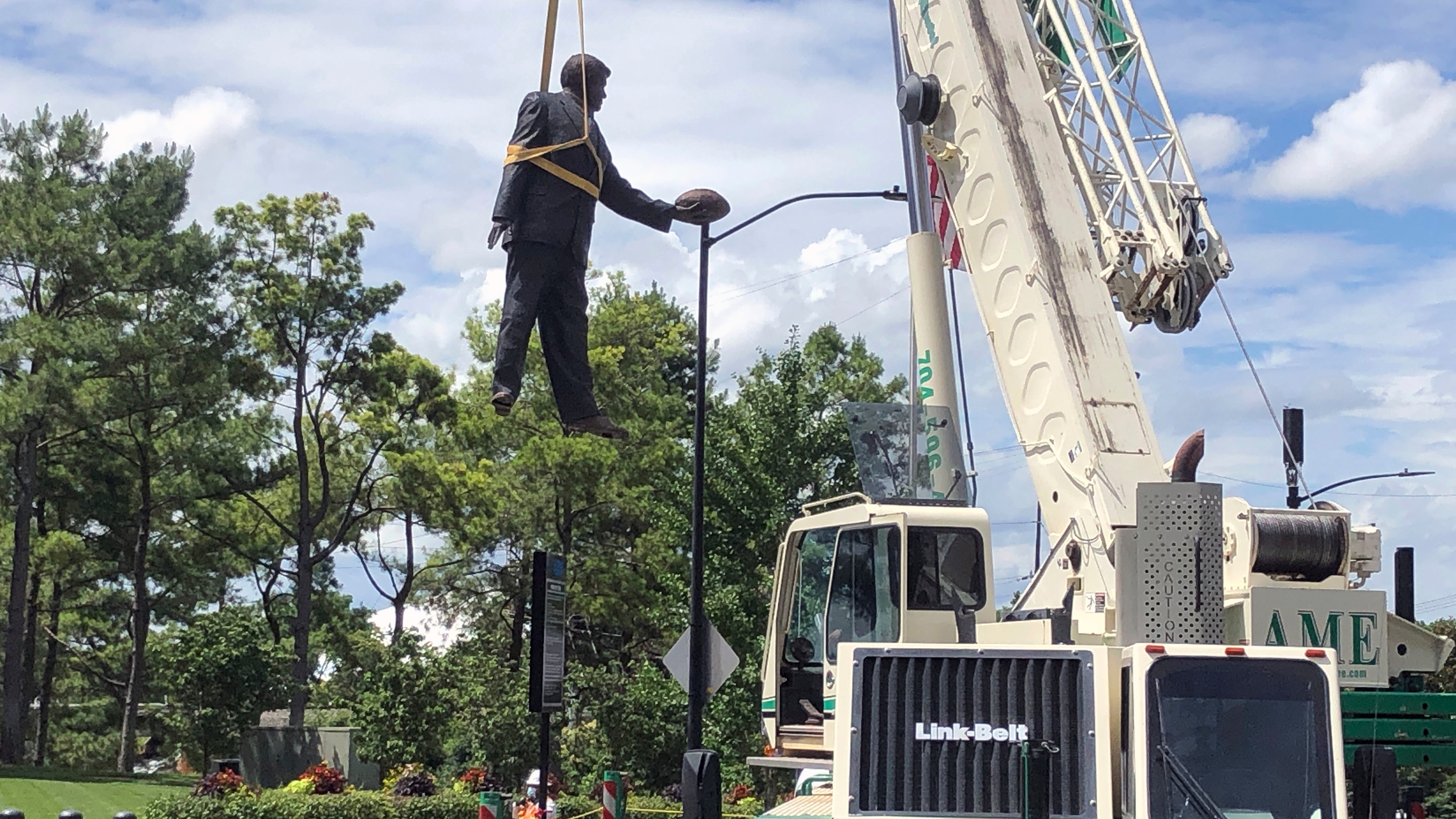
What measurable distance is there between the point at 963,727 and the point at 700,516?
14179mm

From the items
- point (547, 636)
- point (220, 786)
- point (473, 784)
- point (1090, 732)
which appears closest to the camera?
point (1090, 732)

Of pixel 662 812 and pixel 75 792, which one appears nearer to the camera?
pixel 662 812

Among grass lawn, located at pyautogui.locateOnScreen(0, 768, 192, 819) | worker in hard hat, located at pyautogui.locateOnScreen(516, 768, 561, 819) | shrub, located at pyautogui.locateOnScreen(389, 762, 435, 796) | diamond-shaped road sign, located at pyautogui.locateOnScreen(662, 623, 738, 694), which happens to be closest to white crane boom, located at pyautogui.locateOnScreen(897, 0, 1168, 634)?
worker in hard hat, located at pyautogui.locateOnScreen(516, 768, 561, 819)

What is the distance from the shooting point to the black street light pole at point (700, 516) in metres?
19.0

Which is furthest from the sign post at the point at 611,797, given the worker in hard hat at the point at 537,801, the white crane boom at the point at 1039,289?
the white crane boom at the point at 1039,289

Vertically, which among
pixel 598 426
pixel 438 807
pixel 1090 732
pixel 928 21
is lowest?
pixel 438 807

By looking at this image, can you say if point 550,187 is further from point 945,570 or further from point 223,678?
point 223,678

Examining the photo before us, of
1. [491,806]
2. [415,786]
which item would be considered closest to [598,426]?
[491,806]

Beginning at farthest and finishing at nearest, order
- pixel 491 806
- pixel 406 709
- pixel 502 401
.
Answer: pixel 406 709 < pixel 491 806 < pixel 502 401

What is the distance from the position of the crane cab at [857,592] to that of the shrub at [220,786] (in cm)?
1239

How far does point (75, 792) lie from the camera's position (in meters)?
28.9

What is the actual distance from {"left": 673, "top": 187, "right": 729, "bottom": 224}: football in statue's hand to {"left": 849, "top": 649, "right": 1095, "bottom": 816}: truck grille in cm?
274

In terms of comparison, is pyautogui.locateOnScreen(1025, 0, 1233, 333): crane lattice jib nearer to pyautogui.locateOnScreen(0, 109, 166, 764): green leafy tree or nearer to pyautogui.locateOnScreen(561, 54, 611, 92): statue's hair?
→ pyautogui.locateOnScreen(561, 54, 611, 92): statue's hair

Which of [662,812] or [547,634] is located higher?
[547,634]
